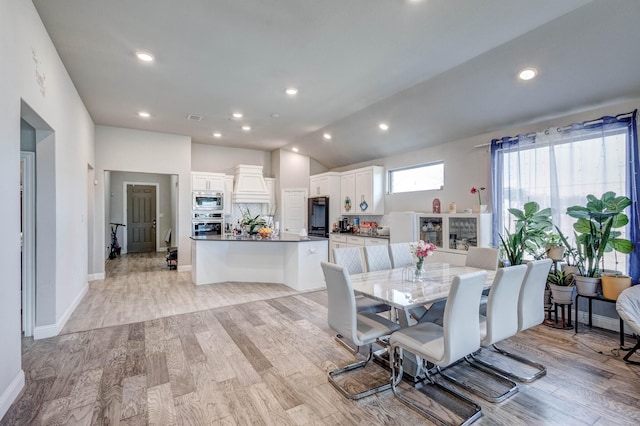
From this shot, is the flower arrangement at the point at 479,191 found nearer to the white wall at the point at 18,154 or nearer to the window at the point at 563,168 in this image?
the window at the point at 563,168

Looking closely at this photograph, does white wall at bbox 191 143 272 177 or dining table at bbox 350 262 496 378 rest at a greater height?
white wall at bbox 191 143 272 177

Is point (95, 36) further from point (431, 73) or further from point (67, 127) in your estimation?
point (431, 73)

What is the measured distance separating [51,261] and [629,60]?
20.2 feet

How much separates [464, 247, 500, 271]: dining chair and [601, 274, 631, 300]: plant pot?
1050 millimetres

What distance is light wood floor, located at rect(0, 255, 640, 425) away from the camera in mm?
2006

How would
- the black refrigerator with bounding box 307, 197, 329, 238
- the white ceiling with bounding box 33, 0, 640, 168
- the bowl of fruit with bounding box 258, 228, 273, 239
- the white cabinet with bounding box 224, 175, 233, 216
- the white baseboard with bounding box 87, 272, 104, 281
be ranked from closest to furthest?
the white ceiling with bounding box 33, 0, 640, 168, the bowl of fruit with bounding box 258, 228, 273, 239, the white baseboard with bounding box 87, 272, 104, 281, the white cabinet with bounding box 224, 175, 233, 216, the black refrigerator with bounding box 307, 197, 329, 238

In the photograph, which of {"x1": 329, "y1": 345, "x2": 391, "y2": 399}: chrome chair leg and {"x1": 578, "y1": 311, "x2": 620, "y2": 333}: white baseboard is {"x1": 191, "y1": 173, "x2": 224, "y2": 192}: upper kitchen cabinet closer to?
{"x1": 329, "y1": 345, "x2": 391, "y2": 399}: chrome chair leg

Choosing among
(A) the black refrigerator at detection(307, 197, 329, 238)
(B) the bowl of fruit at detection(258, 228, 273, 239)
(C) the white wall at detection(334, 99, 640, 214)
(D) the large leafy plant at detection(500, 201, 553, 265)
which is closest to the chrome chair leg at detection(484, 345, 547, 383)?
(D) the large leafy plant at detection(500, 201, 553, 265)

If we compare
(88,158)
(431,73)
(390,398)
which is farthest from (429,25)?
(88,158)

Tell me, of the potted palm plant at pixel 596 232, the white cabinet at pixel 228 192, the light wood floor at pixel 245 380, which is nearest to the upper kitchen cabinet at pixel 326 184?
the white cabinet at pixel 228 192

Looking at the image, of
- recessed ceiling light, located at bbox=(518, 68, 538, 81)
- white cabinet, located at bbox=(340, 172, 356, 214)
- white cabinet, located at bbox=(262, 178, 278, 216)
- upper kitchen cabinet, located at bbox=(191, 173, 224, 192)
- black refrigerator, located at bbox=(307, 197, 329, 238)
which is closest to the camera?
recessed ceiling light, located at bbox=(518, 68, 538, 81)

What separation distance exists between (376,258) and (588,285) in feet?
7.58

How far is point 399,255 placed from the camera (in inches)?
150

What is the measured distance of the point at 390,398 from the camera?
220 centimetres
